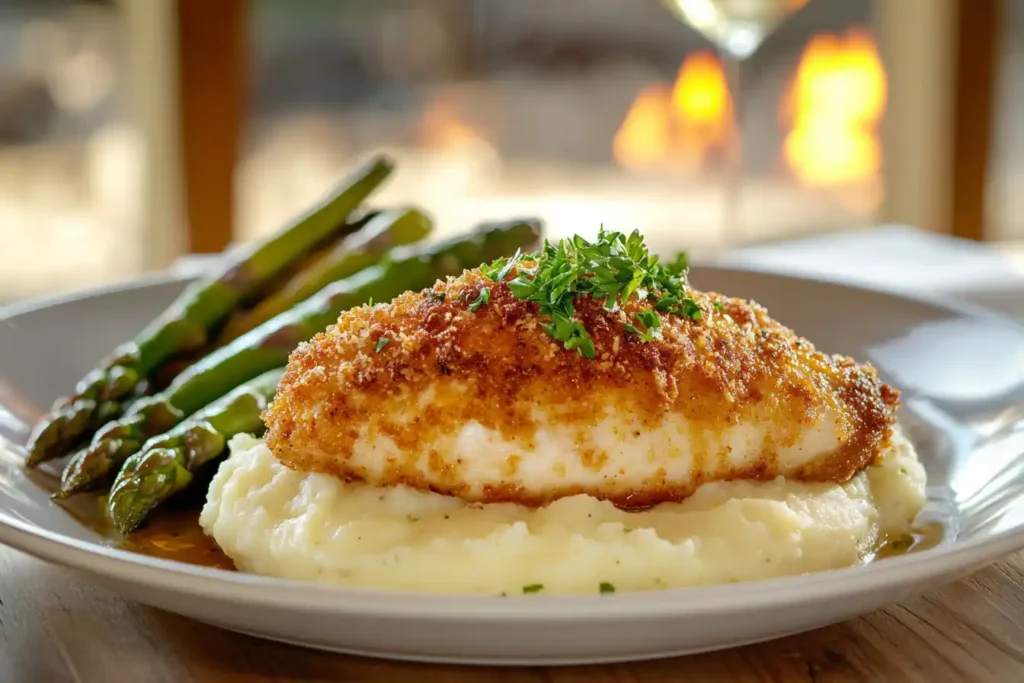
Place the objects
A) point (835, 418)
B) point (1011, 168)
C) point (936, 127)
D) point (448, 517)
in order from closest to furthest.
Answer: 1. point (448, 517)
2. point (835, 418)
3. point (936, 127)
4. point (1011, 168)

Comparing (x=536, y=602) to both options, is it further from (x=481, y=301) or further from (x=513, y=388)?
(x=481, y=301)

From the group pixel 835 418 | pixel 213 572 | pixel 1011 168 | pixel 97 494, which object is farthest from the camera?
pixel 1011 168

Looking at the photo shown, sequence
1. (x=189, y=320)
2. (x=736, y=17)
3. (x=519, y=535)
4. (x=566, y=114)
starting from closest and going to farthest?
(x=519, y=535)
(x=189, y=320)
(x=736, y=17)
(x=566, y=114)

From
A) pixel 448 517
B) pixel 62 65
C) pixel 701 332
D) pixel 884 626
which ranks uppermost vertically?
pixel 62 65

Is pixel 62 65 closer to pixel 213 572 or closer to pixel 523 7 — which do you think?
pixel 523 7

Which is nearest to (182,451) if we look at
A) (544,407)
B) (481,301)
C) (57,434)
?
(57,434)

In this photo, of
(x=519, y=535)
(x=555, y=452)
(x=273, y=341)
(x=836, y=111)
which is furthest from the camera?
(x=836, y=111)

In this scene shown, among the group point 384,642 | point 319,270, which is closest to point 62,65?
point 319,270
